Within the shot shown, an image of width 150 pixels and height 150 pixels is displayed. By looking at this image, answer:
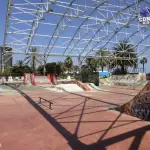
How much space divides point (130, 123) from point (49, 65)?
74400 millimetres

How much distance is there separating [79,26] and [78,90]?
882 cm

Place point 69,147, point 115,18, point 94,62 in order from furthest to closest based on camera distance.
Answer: point 94,62
point 115,18
point 69,147

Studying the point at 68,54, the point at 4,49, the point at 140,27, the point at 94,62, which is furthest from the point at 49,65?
the point at 140,27

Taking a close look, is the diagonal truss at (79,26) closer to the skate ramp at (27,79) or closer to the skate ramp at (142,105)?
the skate ramp at (27,79)

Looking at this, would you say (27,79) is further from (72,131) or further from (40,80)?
(72,131)

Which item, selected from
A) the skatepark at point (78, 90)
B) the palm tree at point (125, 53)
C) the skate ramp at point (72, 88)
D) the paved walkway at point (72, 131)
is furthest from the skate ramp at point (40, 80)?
the paved walkway at point (72, 131)

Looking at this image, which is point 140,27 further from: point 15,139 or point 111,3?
point 15,139

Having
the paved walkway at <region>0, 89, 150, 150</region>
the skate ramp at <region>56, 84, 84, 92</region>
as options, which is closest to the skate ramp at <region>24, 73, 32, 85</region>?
the skate ramp at <region>56, 84, 84, 92</region>

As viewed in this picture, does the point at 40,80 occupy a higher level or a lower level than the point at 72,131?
higher

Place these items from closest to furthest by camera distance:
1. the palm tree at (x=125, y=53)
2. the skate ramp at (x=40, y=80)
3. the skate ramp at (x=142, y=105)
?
the skate ramp at (x=142, y=105) < the skate ramp at (x=40, y=80) < the palm tree at (x=125, y=53)

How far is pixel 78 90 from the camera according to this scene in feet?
101

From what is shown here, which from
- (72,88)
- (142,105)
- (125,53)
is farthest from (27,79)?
(142,105)

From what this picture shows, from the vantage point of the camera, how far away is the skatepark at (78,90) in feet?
28.9

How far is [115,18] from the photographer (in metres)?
32.0
